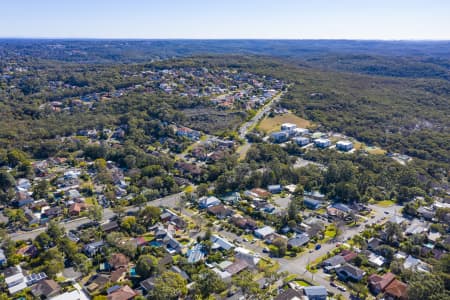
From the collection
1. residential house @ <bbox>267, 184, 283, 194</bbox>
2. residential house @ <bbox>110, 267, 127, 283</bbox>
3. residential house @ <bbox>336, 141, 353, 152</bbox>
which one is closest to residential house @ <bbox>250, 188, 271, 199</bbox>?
residential house @ <bbox>267, 184, 283, 194</bbox>

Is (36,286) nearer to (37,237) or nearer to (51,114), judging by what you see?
(37,237)

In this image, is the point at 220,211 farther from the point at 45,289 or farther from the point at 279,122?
the point at 279,122

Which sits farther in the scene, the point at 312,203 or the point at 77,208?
the point at 312,203

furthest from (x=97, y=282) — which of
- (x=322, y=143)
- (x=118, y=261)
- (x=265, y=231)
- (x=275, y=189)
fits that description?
(x=322, y=143)

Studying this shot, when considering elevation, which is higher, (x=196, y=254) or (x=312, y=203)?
(x=196, y=254)

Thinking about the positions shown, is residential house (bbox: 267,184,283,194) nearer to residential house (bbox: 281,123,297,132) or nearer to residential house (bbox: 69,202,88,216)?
residential house (bbox: 69,202,88,216)

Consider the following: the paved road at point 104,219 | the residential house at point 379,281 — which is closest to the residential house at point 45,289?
the paved road at point 104,219

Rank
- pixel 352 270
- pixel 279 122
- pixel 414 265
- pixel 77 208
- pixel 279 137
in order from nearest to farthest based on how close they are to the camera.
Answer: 1. pixel 352 270
2. pixel 414 265
3. pixel 77 208
4. pixel 279 137
5. pixel 279 122
